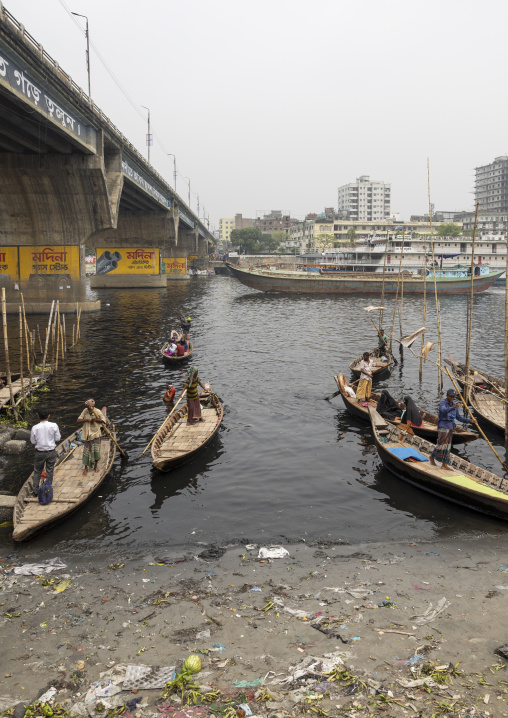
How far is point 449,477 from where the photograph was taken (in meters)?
11.2

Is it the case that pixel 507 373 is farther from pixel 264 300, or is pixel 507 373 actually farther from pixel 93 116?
pixel 264 300

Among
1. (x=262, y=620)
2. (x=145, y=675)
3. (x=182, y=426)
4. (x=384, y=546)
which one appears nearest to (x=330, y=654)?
(x=262, y=620)

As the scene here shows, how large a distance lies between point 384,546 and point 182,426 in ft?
24.2

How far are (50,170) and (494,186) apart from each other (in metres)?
181

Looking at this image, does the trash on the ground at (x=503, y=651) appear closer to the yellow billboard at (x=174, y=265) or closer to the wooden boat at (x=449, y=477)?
the wooden boat at (x=449, y=477)

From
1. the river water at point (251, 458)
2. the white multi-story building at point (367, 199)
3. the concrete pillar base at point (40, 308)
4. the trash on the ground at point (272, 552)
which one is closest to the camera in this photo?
the trash on the ground at point (272, 552)

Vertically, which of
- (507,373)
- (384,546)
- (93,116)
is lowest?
(384,546)

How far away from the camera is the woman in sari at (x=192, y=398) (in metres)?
15.0

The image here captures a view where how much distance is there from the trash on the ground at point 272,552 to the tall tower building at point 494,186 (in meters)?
186

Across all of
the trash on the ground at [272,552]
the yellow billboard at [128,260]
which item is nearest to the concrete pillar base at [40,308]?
the yellow billboard at [128,260]

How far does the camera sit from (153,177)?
189ft

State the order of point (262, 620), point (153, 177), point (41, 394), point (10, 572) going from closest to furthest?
point (262, 620)
point (10, 572)
point (41, 394)
point (153, 177)

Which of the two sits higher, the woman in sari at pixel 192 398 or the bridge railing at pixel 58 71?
the bridge railing at pixel 58 71

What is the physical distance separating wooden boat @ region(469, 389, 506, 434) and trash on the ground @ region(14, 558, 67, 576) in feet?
44.0
